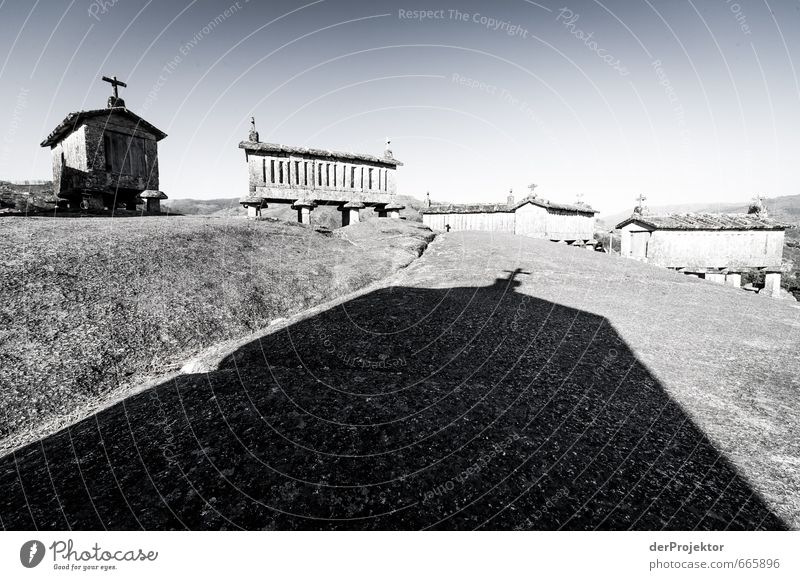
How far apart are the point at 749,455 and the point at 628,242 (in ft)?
111

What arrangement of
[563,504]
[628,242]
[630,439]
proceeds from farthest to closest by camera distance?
1. [628,242]
2. [630,439]
3. [563,504]

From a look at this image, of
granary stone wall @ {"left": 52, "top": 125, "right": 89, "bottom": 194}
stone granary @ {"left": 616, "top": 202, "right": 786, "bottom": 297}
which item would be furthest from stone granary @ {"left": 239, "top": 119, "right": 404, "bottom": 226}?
stone granary @ {"left": 616, "top": 202, "right": 786, "bottom": 297}

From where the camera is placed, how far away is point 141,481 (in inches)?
127

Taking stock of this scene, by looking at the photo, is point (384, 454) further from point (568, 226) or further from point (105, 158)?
point (568, 226)

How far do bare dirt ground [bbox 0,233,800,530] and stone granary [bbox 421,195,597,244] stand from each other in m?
25.7

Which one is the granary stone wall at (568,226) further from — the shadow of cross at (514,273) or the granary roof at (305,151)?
the shadow of cross at (514,273)

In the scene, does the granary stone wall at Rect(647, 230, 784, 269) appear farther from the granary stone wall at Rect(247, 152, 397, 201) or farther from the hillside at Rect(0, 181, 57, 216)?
the hillside at Rect(0, 181, 57, 216)

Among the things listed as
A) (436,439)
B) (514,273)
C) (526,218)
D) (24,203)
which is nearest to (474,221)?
(526,218)

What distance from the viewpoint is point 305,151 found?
1739 centimetres

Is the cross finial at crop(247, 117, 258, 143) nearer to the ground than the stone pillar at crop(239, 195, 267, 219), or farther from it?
farther from it

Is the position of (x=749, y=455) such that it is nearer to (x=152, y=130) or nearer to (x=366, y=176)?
A: (x=366, y=176)

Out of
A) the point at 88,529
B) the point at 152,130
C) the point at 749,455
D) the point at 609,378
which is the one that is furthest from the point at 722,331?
the point at 152,130

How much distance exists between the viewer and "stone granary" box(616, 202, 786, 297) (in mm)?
28219

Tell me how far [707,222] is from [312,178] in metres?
32.8
